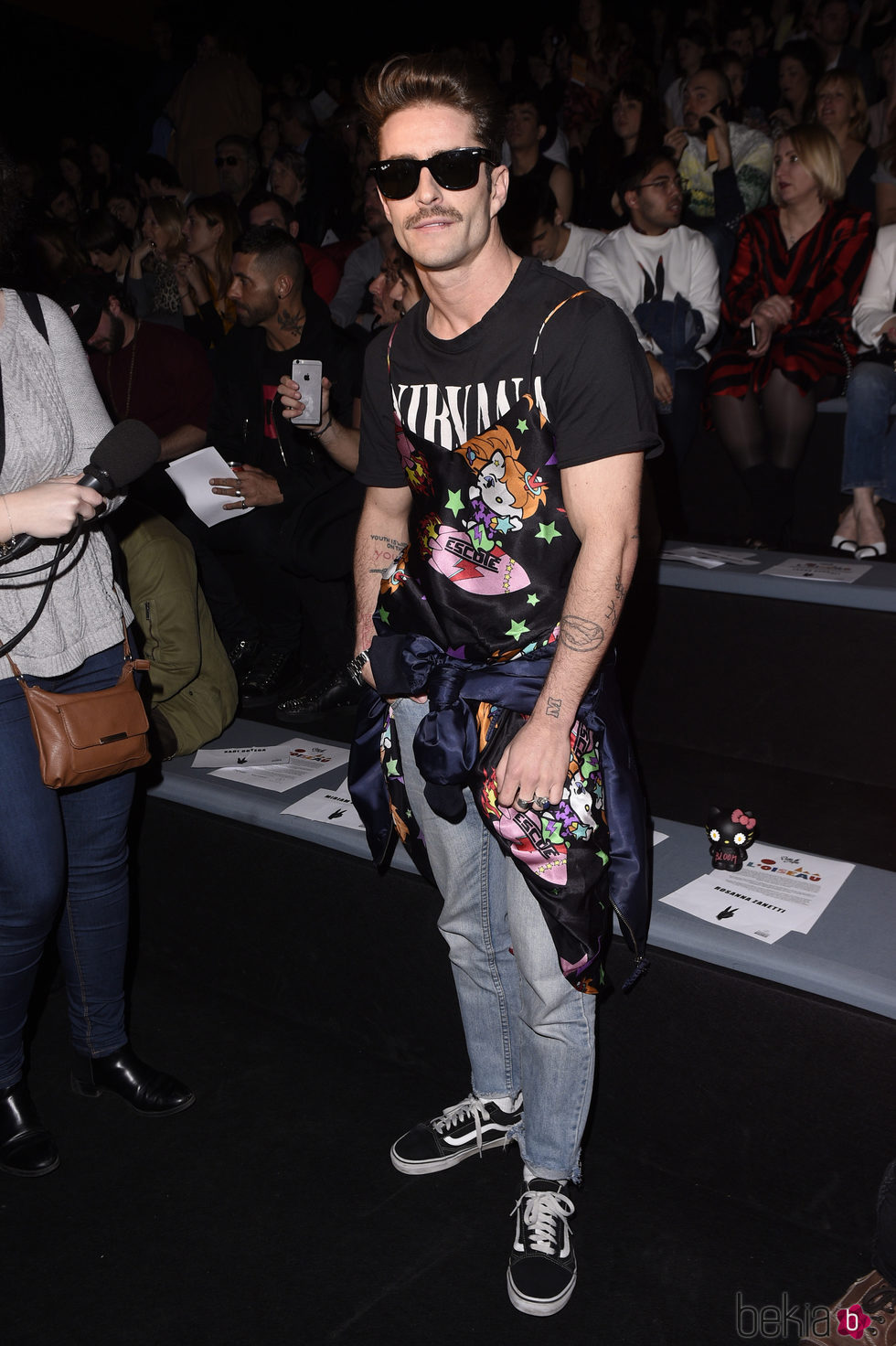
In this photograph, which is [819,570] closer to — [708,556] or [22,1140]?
[708,556]

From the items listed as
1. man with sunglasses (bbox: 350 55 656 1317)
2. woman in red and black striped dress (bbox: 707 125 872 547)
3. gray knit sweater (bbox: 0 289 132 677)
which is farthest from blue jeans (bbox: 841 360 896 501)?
gray knit sweater (bbox: 0 289 132 677)

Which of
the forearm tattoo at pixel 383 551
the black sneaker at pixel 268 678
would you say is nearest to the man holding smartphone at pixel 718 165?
the black sneaker at pixel 268 678

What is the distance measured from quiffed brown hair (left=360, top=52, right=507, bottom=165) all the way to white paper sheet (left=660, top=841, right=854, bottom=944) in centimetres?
111

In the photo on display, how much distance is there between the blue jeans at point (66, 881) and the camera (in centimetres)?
156

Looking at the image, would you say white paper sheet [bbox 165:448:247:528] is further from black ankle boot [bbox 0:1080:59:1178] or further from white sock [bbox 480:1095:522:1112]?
white sock [bbox 480:1095:522:1112]

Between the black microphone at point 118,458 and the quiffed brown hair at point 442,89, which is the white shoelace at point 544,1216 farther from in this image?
the quiffed brown hair at point 442,89

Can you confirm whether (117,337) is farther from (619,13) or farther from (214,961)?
(619,13)

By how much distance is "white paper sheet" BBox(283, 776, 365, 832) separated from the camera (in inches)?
80.1

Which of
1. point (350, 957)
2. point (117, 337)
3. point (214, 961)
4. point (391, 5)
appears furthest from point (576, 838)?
point (391, 5)

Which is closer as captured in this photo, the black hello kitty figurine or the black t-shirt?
the black t-shirt

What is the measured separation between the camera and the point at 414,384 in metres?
1.37

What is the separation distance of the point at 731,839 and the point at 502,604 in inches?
27.6

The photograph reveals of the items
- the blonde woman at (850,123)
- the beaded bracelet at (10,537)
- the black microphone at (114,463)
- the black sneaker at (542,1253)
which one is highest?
the blonde woman at (850,123)

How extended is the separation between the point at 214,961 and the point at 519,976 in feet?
3.19
